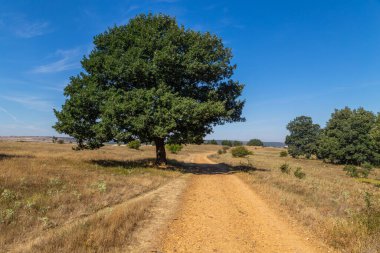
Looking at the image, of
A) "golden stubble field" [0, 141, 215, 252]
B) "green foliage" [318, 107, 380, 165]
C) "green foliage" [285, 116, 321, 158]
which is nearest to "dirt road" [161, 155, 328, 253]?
"golden stubble field" [0, 141, 215, 252]

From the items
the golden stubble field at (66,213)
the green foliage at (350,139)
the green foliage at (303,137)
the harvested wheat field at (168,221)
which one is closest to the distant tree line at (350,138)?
the green foliage at (350,139)

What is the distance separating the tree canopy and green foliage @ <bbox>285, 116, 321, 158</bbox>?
2414 inches

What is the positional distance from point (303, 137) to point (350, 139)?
80.3 ft

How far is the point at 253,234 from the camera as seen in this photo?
9180 mm

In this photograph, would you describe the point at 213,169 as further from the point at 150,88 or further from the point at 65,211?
the point at 65,211

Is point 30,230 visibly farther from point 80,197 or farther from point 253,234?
point 253,234

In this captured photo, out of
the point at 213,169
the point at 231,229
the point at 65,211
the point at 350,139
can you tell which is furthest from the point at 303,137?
the point at 65,211

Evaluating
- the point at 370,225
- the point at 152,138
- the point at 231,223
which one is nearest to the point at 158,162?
the point at 152,138

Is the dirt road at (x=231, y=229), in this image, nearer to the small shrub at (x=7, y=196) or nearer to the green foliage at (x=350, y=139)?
the small shrub at (x=7, y=196)

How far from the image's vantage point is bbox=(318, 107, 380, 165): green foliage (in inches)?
2288

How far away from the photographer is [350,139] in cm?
5966

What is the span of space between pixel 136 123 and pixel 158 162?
307 inches

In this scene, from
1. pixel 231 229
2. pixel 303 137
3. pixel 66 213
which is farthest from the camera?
pixel 303 137

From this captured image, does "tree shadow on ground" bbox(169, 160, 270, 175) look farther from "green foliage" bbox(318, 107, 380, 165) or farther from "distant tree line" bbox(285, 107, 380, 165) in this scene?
"green foliage" bbox(318, 107, 380, 165)
